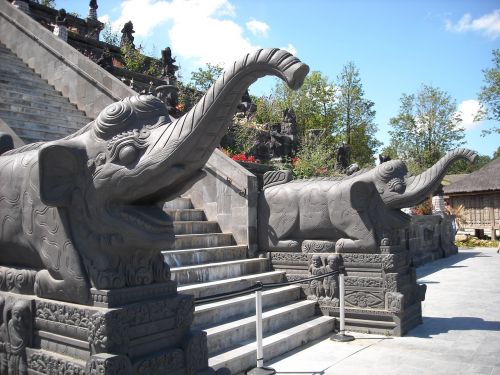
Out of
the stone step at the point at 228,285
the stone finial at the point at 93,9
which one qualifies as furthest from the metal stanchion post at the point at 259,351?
the stone finial at the point at 93,9

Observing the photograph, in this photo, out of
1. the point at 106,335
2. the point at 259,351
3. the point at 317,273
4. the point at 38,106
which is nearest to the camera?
the point at 106,335

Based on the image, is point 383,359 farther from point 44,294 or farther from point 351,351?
point 44,294

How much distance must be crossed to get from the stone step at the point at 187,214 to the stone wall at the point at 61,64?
3932 millimetres

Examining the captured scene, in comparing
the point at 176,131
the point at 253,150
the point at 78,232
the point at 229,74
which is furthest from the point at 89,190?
the point at 253,150

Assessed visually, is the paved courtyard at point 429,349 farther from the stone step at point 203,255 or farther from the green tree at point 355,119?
the green tree at point 355,119

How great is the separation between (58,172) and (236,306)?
11.3ft

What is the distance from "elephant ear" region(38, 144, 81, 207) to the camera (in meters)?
3.03

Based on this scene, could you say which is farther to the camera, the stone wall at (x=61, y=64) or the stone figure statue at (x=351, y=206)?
the stone wall at (x=61, y=64)

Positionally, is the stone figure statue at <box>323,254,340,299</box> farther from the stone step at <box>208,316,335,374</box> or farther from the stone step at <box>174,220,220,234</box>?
the stone step at <box>174,220,220,234</box>

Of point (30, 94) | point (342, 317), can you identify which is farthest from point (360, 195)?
point (30, 94)

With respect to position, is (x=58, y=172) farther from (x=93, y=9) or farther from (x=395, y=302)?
(x=93, y=9)

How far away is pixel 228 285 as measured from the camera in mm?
6164

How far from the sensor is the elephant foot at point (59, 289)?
3.08 m

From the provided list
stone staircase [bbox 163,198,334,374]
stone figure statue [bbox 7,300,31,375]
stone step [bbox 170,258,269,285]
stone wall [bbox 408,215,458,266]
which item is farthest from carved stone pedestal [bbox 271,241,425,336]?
→ stone wall [bbox 408,215,458,266]
